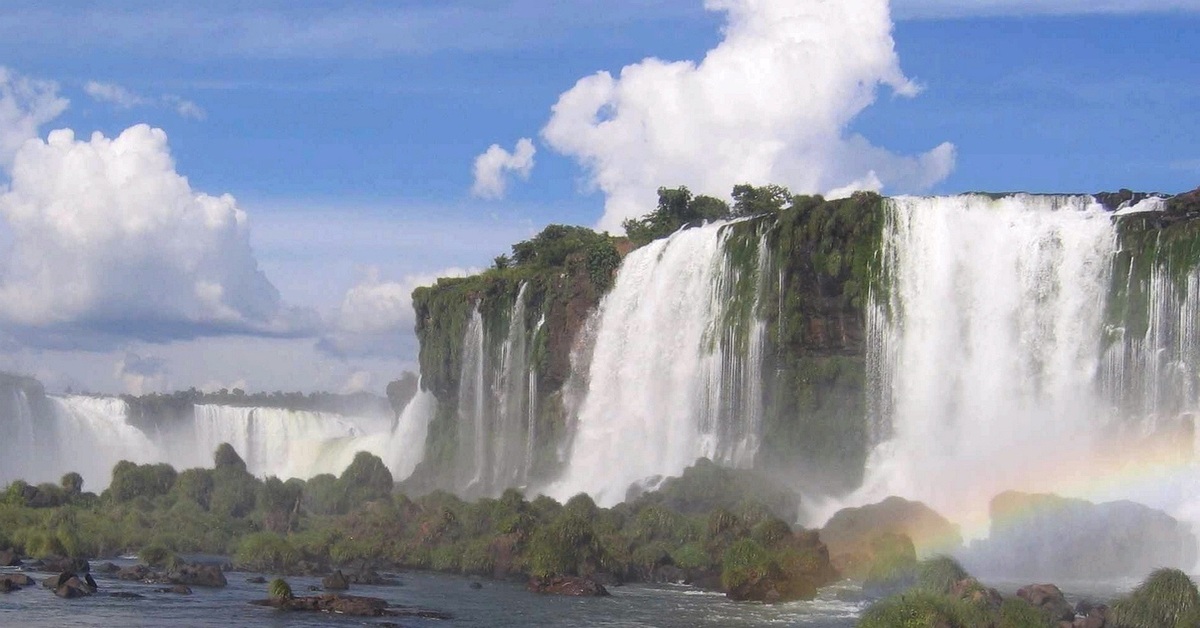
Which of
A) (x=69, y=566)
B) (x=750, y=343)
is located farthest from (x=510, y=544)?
(x=750, y=343)

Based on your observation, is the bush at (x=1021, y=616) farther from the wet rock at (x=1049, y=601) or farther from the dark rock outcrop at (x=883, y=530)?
the dark rock outcrop at (x=883, y=530)

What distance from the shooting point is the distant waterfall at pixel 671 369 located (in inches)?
2569

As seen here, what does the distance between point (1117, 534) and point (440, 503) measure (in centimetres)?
2465

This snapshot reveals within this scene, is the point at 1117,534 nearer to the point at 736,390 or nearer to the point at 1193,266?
the point at 1193,266

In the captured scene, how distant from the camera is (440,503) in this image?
57406 mm

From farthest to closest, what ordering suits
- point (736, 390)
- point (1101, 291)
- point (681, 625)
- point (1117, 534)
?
point (736, 390), point (1101, 291), point (1117, 534), point (681, 625)

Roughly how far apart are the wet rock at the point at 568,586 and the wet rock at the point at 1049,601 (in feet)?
38.8

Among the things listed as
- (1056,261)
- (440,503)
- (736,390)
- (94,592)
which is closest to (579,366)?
(736,390)

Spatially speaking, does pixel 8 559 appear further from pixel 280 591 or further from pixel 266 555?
pixel 280 591

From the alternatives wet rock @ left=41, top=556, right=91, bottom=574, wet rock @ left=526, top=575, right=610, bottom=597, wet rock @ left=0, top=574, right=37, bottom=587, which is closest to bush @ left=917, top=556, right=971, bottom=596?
wet rock @ left=526, top=575, right=610, bottom=597

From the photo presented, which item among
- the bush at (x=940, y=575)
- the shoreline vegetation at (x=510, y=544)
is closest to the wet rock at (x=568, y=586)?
the shoreline vegetation at (x=510, y=544)

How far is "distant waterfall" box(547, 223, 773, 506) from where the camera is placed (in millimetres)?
65250

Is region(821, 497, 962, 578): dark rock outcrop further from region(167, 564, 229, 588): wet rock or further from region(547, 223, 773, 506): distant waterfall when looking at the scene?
region(167, 564, 229, 588): wet rock

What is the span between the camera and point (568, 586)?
42781mm
